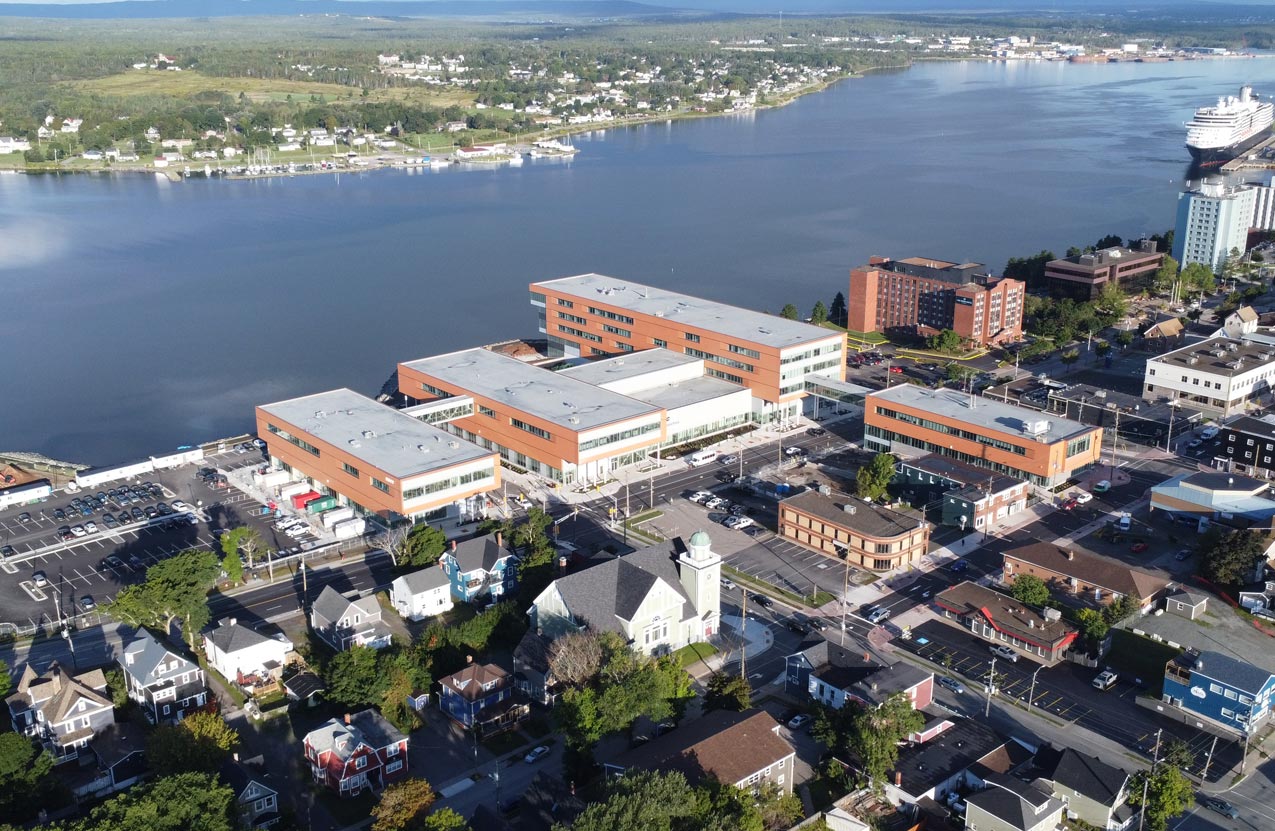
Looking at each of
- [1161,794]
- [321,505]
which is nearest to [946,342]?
[321,505]

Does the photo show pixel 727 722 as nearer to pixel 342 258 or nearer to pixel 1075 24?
pixel 342 258

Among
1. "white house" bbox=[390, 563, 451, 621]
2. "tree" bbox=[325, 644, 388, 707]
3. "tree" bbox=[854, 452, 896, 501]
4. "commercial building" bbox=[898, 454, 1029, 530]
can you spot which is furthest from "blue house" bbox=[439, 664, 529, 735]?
"commercial building" bbox=[898, 454, 1029, 530]

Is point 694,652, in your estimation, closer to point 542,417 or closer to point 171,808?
point 171,808

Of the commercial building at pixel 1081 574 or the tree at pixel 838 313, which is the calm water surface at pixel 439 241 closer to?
the tree at pixel 838 313

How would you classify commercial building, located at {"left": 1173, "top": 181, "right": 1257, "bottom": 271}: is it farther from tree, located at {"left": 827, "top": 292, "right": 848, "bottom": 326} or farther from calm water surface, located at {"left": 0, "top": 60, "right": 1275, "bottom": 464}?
tree, located at {"left": 827, "top": 292, "right": 848, "bottom": 326}

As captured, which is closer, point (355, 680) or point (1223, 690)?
point (355, 680)

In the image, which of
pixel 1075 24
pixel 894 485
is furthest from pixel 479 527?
pixel 1075 24
